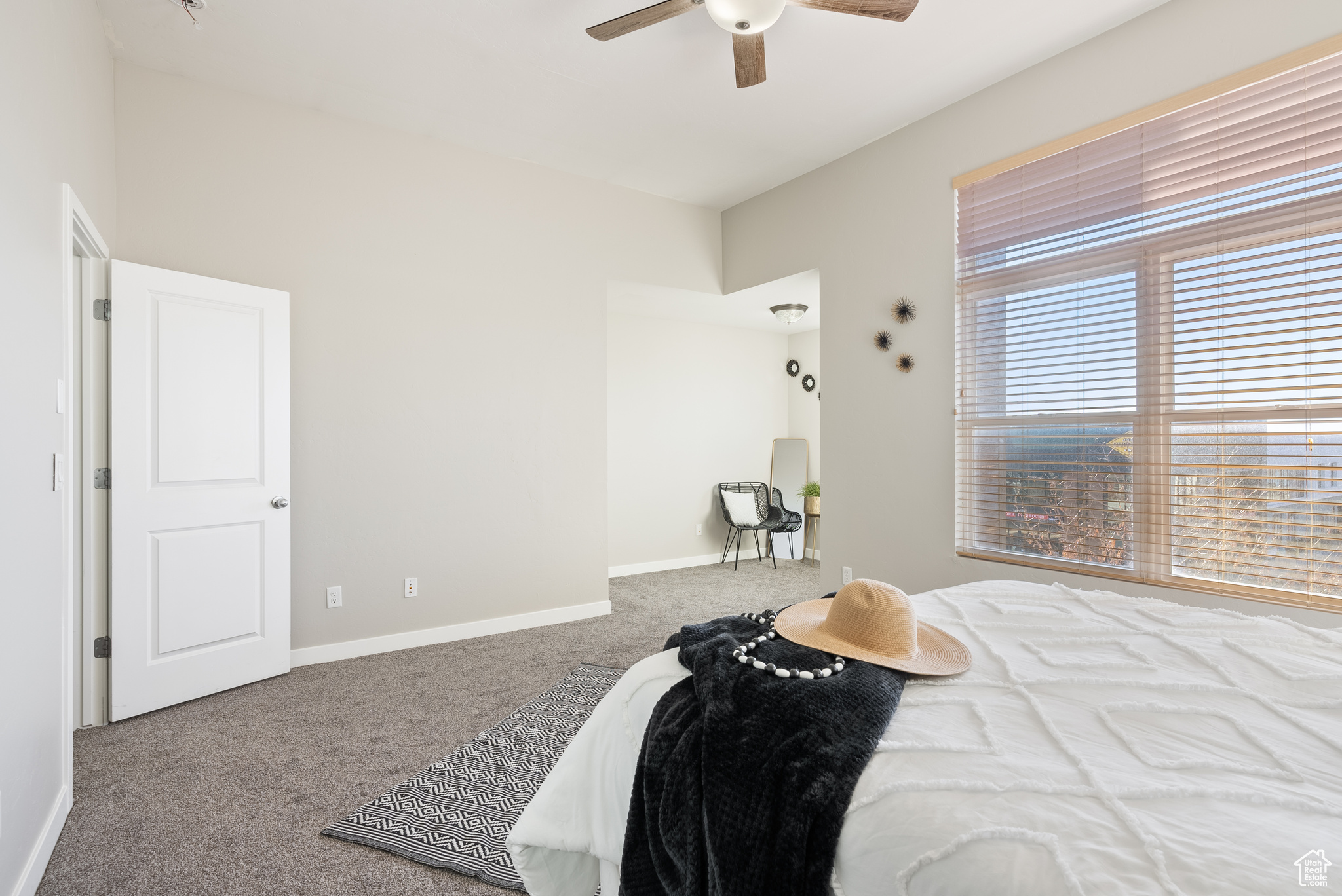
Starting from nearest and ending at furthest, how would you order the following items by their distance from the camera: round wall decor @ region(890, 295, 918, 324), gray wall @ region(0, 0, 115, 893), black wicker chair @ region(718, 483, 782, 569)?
gray wall @ region(0, 0, 115, 893) < round wall decor @ region(890, 295, 918, 324) < black wicker chair @ region(718, 483, 782, 569)

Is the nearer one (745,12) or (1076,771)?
(1076,771)

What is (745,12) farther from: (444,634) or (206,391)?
(444,634)

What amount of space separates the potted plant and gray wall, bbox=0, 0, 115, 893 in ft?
17.3

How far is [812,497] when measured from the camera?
6.28 m

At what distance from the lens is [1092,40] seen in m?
2.87

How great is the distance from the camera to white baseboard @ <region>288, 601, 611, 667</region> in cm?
346

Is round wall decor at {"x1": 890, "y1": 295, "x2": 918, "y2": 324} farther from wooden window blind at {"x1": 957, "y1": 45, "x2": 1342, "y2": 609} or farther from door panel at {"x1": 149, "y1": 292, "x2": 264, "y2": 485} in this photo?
door panel at {"x1": 149, "y1": 292, "x2": 264, "y2": 485}

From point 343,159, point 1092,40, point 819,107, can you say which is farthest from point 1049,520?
point 343,159

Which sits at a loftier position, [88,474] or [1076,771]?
[88,474]

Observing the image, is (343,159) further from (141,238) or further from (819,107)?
(819,107)

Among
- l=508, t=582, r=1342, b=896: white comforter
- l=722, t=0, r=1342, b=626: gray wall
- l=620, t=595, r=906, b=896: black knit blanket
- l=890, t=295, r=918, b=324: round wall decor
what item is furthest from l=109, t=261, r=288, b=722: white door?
l=890, t=295, r=918, b=324: round wall decor

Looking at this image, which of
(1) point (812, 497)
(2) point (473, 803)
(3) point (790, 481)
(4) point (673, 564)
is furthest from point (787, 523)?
(2) point (473, 803)

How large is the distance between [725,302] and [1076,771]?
4617 millimetres

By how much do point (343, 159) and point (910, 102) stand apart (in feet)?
9.84
